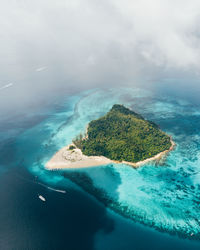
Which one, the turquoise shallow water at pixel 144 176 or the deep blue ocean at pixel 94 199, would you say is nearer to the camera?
the deep blue ocean at pixel 94 199

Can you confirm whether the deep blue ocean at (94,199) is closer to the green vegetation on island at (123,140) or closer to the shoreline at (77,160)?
the shoreline at (77,160)

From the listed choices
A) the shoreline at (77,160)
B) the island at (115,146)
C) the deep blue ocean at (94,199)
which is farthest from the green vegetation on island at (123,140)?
the deep blue ocean at (94,199)

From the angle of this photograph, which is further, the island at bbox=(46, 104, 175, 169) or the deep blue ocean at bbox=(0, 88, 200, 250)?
the island at bbox=(46, 104, 175, 169)

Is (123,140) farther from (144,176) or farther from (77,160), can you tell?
(77,160)

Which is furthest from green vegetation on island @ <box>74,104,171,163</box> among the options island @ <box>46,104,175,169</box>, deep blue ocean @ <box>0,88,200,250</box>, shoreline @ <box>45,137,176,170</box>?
deep blue ocean @ <box>0,88,200,250</box>

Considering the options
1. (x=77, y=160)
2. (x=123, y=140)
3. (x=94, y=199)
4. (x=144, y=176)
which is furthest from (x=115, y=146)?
(x=94, y=199)

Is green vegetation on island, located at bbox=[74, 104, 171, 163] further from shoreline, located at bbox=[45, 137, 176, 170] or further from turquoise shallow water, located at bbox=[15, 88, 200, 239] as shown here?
turquoise shallow water, located at bbox=[15, 88, 200, 239]
